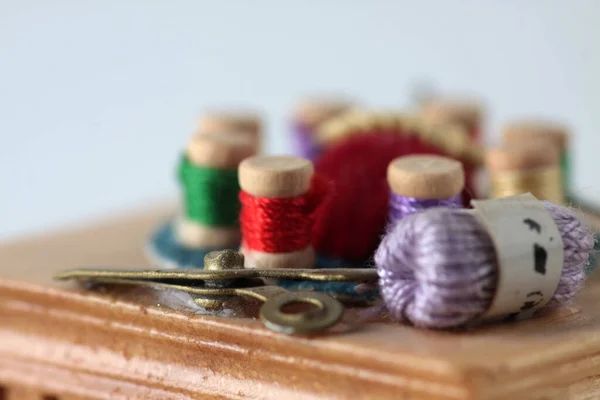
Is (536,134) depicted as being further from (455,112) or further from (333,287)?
(333,287)

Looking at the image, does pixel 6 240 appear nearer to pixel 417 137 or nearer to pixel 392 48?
pixel 417 137

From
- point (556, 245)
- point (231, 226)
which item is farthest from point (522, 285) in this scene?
point (231, 226)

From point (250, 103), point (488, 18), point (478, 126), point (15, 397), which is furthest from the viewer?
point (250, 103)

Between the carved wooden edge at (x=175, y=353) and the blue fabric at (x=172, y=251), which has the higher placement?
the blue fabric at (x=172, y=251)

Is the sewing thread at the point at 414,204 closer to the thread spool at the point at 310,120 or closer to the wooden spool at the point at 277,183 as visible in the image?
the wooden spool at the point at 277,183

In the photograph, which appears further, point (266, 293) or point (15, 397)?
point (15, 397)

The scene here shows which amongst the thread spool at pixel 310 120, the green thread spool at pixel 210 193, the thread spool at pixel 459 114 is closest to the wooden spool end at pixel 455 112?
the thread spool at pixel 459 114
